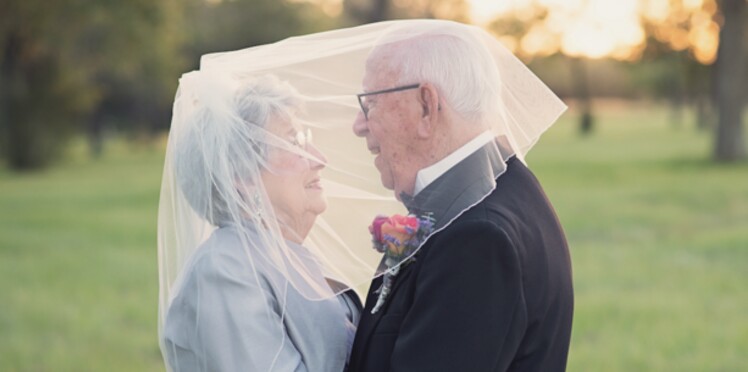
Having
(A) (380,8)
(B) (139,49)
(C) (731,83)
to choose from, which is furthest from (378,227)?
(C) (731,83)

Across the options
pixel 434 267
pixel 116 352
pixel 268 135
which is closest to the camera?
pixel 434 267

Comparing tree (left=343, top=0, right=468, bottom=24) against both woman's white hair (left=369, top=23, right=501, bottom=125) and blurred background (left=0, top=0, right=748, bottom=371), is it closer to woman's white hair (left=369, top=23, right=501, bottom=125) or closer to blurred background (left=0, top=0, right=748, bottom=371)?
blurred background (left=0, top=0, right=748, bottom=371)

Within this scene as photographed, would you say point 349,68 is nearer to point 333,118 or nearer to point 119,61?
point 333,118

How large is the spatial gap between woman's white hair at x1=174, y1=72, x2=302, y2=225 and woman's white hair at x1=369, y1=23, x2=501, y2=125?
0.54m

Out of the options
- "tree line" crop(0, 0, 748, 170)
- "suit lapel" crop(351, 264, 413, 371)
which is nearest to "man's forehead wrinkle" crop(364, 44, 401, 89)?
"suit lapel" crop(351, 264, 413, 371)

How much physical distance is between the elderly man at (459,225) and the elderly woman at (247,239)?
0.24m

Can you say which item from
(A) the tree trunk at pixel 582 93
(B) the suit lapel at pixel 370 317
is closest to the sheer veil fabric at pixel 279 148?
(B) the suit lapel at pixel 370 317

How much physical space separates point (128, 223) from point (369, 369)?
16363 mm

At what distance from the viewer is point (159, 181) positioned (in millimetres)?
29734

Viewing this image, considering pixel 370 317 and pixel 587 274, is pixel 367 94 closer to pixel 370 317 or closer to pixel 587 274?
pixel 370 317

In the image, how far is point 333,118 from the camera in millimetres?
3318

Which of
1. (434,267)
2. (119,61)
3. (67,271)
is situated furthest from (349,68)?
(119,61)

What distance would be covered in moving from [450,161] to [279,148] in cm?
67

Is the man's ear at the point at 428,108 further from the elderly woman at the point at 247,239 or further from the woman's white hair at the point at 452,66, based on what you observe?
the elderly woman at the point at 247,239
